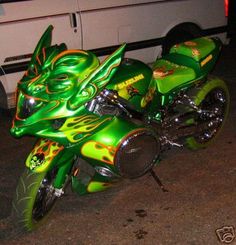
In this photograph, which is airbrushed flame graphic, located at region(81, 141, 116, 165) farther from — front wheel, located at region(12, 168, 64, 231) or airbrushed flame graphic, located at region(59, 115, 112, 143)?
front wheel, located at region(12, 168, 64, 231)

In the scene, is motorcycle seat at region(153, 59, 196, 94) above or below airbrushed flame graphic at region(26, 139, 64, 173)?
above

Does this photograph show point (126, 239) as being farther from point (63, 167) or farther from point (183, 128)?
point (183, 128)

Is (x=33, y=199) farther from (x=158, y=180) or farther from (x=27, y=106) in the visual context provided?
(x=158, y=180)

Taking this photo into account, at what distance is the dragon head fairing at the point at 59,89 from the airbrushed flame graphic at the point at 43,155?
231mm

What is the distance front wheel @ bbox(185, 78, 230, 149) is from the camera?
14.1ft

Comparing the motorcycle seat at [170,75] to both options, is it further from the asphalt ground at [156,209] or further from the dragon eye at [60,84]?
the dragon eye at [60,84]

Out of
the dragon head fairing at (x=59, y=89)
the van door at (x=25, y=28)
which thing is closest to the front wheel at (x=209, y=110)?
the dragon head fairing at (x=59, y=89)

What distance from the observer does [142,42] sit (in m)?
5.80

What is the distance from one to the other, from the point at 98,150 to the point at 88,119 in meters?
0.24

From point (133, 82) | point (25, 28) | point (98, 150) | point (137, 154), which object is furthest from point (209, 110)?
point (25, 28)

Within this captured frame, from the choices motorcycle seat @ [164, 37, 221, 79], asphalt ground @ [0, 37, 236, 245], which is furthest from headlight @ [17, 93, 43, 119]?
motorcycle seat @ [164, 37, 221, 79]

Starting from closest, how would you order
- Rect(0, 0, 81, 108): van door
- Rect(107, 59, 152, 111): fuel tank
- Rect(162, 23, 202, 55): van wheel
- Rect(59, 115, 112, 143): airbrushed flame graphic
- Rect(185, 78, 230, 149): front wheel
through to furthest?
Rect(59, 115, 112, 143): airbrushed flame graphic → Rect(107, 59, 152, 111): fuel tank → Rect(185, 78, 230, 149): front wheel → Rect(0, 0, 81, 108): van door → Rect(162, 23, 202, 55): van wheel

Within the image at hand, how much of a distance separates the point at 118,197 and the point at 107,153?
0.79 metres

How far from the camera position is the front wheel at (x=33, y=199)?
3242 mm
